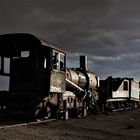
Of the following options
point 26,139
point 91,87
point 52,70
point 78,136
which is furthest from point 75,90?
point 26,139

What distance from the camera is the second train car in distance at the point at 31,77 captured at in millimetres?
16970

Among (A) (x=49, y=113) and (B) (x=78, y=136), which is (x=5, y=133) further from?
(A) (x=49, y=113)

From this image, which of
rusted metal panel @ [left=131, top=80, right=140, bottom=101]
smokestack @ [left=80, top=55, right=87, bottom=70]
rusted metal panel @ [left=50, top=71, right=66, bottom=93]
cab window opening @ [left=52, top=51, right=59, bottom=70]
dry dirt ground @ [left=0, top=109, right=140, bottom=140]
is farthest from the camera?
rusted metal panel @ [left=131, top=80, right=140, bottom=101]

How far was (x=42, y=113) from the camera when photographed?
17484mm

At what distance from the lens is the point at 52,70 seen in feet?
56.7

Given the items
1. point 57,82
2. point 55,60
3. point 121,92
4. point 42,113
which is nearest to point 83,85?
point 57,82

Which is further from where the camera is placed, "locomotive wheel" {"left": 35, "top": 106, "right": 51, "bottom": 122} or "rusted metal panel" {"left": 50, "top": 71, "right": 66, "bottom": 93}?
"rusted metal panel" {"left": 50, "top": 71, "right": 66, "bottom": 93}

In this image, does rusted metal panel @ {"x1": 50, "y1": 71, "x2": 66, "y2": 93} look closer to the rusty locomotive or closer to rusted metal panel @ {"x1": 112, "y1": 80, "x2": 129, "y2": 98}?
the rusty locomotive

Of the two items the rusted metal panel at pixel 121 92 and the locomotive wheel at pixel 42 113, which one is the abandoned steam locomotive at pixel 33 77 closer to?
the locomotive wheel at pixel 42 113

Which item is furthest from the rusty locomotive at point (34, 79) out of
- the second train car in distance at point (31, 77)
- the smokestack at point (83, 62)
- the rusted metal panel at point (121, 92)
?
the rusted metal panel at point (121, 92)

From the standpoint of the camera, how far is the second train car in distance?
1697 cm

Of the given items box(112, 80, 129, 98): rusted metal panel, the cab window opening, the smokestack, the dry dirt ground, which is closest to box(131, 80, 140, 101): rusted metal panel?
box(112, 80, 129, 98): rusted metal panel

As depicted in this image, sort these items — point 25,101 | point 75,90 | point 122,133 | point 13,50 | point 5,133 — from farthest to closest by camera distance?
point 75,90 < point 13,50 < point 25,101 < point 122,133 < point 5,133

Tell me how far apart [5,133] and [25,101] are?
15.5ft
